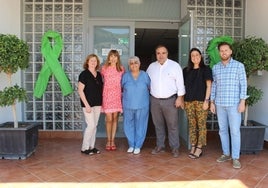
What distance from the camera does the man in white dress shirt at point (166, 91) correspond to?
4180 mm

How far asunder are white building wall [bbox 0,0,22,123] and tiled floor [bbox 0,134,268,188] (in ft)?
2.76

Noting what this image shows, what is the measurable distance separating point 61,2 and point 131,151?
2.68 m

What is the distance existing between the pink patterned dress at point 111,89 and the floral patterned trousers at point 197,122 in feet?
3.16

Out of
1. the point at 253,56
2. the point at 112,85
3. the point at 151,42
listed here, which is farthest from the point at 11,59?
the point at 151,42

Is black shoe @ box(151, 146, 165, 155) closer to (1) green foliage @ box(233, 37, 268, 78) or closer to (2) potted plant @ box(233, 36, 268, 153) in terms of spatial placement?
(2) potted plant @ box(233, 36, 268, 153)

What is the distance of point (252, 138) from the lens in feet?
14.5

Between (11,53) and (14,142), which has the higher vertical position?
(11,53)

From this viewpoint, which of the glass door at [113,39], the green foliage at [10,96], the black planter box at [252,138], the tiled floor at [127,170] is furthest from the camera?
the glass door at [113,39]

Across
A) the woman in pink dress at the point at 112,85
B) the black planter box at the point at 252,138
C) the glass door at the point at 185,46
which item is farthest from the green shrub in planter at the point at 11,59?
the black planter box at the point at 252,138

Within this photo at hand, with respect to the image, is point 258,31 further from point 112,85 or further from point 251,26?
point 112,85

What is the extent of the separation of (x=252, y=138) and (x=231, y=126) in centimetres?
78

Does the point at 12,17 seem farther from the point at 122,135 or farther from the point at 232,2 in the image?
the point at 232,2

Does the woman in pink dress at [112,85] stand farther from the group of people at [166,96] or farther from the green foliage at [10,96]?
the green foliage at [10,96]

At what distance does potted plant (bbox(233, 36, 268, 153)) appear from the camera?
4.25m
